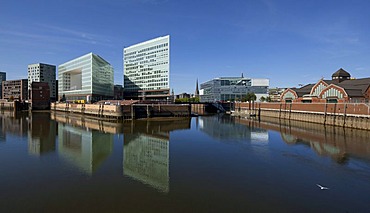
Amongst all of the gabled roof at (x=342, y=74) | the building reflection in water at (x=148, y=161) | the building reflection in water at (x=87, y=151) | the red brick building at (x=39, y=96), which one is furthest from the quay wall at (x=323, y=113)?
the red brick building at (x=39, y=96)

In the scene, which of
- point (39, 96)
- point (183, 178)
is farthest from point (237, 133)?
point (39, 96)

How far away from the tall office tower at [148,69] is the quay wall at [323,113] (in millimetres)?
45315

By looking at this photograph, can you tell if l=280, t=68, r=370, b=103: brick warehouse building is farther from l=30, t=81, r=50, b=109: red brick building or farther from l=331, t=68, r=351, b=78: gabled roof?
l=30, t=81, r=50, b=109: red brick building

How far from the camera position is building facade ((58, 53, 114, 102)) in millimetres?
103562

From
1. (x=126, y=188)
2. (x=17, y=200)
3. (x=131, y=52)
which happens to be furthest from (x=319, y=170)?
(x=131, y=52)

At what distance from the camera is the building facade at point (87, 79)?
103562 mm

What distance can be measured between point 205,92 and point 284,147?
14412 cm

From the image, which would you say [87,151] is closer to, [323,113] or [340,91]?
[323,113]

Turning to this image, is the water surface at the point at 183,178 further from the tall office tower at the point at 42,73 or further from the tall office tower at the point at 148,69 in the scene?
the tall office tower at the point at 42,73

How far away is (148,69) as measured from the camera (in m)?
111

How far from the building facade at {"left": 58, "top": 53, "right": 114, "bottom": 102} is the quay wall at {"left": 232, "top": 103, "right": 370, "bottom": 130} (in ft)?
226

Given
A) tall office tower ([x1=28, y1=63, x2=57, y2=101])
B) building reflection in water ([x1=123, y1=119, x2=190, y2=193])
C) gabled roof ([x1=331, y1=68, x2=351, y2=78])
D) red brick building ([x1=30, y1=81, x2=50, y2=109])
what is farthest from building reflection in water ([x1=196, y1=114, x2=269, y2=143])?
tall office tower ([x1=28, y1=63, x2=57, y2=101])

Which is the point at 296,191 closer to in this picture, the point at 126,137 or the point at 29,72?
the point at 126,137

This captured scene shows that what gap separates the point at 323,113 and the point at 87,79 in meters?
94.4
